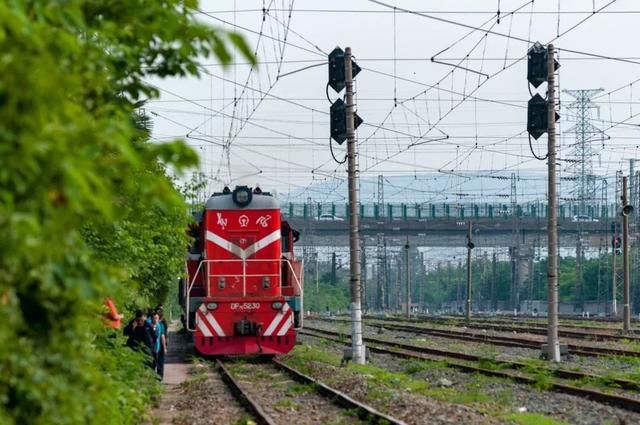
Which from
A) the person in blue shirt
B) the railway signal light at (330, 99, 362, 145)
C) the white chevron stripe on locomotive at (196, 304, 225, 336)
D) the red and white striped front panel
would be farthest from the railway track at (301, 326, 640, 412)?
the person in blue shirt

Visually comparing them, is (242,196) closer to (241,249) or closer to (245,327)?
(241,249)

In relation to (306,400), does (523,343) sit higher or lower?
lower

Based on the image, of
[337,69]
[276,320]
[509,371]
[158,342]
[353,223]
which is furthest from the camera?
[337,69]

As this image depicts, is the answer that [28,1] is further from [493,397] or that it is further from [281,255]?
[281,255]

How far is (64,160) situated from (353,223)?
23193 mm

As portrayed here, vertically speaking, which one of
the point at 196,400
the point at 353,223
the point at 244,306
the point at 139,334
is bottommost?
the point at 196,400

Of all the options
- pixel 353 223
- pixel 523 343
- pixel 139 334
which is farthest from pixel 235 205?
pixel 523 343

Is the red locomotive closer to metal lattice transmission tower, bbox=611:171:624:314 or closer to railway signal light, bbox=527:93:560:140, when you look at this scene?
railway signal light, bbox=527:93:560:140

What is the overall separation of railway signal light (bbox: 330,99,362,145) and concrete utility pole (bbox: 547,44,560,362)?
15.9 ft

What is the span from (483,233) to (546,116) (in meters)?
83.3

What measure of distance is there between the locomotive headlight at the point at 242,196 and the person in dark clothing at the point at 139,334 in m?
7.94

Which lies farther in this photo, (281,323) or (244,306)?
(281,323)

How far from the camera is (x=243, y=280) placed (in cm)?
2723

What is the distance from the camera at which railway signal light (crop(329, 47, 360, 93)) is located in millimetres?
27984
